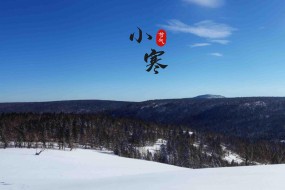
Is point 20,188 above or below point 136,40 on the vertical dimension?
below

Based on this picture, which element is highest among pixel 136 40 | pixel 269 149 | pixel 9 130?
pixel 136 40

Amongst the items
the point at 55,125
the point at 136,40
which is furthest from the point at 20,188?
the point at 55,125

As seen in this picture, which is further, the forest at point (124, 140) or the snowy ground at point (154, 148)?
the snowy ground at point (154, 148)

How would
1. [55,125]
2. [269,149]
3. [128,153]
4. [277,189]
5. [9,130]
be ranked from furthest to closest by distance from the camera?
[269,149], [55,125], [9,130], [128,153], [277,189]

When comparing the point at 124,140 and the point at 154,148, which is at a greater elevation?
the point at 124,140

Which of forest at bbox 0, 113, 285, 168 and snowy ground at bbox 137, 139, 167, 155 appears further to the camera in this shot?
snowy ground at bbox 137, 139, 167, 155

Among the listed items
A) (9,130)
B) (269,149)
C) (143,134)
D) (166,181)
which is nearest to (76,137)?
(9,130)

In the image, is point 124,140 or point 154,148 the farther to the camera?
point 154,148

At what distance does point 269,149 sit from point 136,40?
162 m

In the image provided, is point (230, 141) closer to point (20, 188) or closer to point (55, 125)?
point (55, 125)

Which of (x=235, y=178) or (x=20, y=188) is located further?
(x=20, y=188)

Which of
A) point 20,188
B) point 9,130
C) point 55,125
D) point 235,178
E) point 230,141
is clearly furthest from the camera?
point 230,141

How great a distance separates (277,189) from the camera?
57.5 feet

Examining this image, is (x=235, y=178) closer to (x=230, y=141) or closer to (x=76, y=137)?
(x=76, y=137)
